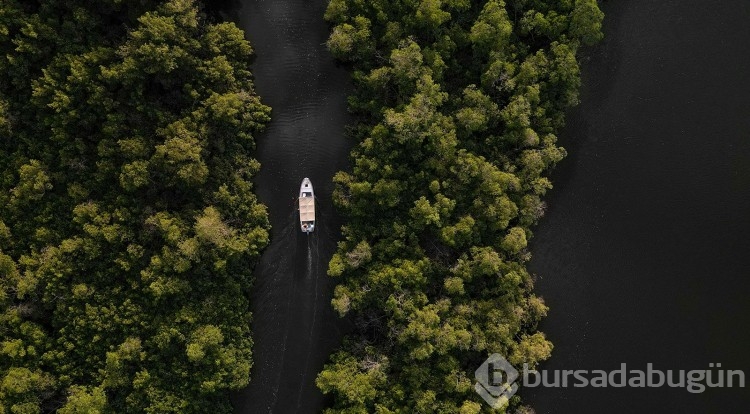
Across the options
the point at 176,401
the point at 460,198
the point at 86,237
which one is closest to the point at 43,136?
the point at 86,237

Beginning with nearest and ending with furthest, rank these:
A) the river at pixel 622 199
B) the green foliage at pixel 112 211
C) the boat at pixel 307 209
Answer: the green foliage at pixel 112 211 < the boat at pixel 307 209 < the river at pixel 622 199

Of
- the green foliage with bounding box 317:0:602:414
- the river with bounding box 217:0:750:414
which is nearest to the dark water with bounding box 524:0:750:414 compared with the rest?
the river with bounding box 217:0:750:414

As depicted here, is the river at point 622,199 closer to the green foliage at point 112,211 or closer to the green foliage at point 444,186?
the green foliage at point 444,186

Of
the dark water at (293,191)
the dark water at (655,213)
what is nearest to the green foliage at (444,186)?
the dark water at (293,191)

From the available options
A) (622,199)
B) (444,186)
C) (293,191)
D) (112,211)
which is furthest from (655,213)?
(112,211)

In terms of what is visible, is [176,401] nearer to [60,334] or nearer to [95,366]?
[95,366]

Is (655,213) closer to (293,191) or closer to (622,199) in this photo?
(622,199)
